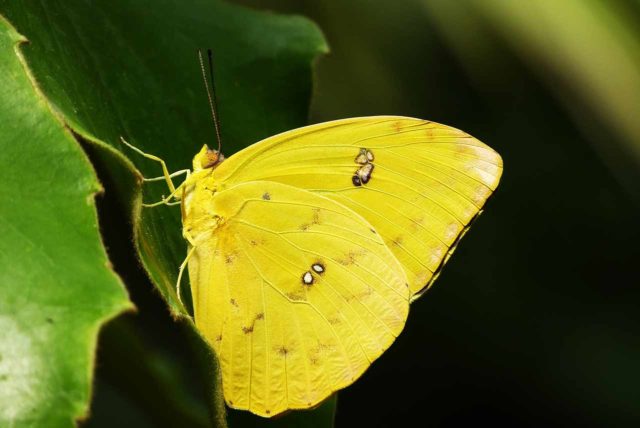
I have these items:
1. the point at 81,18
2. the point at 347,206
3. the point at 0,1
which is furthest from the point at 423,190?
the point at 0,1

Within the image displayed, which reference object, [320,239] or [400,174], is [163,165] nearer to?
[320,239]

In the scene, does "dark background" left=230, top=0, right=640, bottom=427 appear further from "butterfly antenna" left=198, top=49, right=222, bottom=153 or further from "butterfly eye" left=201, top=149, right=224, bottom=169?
"butterfly eye" left=201, top=149, right=224, bottom=169

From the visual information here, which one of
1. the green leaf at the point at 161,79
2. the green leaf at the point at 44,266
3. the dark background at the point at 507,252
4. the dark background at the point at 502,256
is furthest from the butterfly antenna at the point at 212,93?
the dark background at the point at 507,252

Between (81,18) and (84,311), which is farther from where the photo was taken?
(81,18)

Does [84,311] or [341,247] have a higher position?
[84,311]

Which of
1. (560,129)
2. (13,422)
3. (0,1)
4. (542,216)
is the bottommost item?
(542,216)

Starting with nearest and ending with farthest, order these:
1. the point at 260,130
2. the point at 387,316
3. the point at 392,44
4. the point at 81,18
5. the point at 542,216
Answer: the point at 81,18, the point at 387,316, the point at 260,130, the point at 392,44, the point at 542,216

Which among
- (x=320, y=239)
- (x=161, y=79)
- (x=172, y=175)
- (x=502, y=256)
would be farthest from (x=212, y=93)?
(x=502, y=256)

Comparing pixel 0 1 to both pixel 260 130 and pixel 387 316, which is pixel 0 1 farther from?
pixel 387 316
